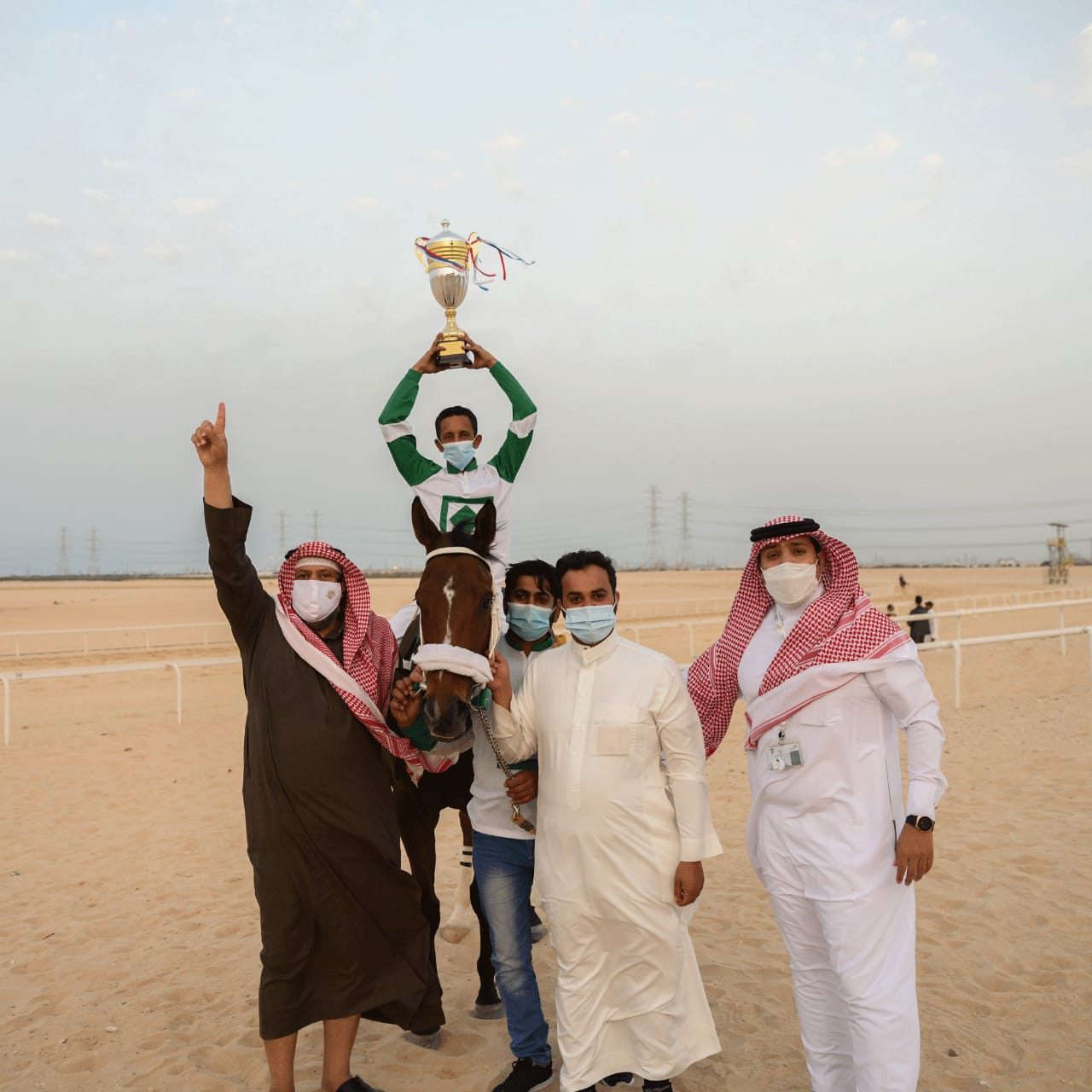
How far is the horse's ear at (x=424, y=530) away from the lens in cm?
343

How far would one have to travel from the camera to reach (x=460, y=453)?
4.29 metres

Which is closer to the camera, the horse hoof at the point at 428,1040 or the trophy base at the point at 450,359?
the horse hoof at the point at 428,1040

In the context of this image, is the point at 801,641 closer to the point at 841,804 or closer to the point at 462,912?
the point at 841,804

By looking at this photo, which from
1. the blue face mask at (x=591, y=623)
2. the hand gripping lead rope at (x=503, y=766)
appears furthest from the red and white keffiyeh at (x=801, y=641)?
the hand gripping lead rope at (x=503, y=766)

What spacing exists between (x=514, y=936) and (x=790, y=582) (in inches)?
68.3

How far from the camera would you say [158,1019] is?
4.20 meters

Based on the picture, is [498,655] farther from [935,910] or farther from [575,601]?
[935,910]

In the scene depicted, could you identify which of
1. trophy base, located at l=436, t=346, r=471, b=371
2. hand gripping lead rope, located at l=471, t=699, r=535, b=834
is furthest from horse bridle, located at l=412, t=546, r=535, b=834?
trophy base, located at l=436, t=346, r=471, b=371

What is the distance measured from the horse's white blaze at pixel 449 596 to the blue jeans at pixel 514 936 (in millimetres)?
962

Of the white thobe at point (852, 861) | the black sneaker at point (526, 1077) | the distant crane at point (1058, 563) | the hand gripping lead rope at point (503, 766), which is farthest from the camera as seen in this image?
the distant crane at point (1058, 563)

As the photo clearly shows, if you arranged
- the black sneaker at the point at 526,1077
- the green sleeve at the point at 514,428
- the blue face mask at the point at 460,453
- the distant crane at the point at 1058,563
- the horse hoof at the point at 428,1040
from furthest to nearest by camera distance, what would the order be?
the distant crane at the point at 1058,563 < the green sleeve at the point at 514,428 < the blue face mask at the point at 460,453 < the horse hoof at the point at 428,1040 < the black sneaker at the point at 526,1077

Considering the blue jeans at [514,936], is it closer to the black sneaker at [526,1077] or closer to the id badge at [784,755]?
the black sneaker at [526,1077]

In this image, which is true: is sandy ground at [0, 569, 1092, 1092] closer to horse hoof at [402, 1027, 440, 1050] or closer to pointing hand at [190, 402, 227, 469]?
horse hoof at [402, 1027, 440, 1050]

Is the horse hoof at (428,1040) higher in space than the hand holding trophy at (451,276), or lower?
lower
